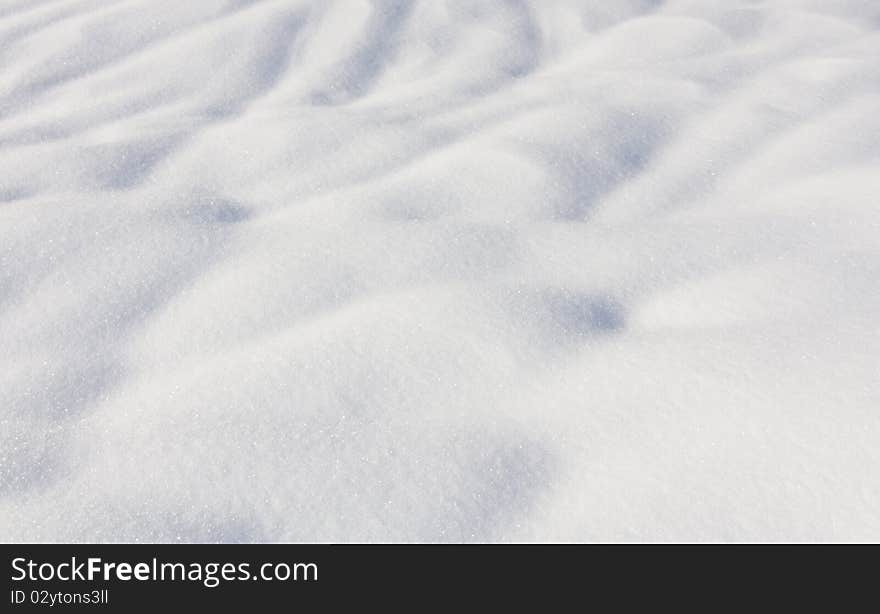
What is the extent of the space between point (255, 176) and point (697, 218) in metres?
0.70

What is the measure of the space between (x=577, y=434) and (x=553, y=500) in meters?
0.08

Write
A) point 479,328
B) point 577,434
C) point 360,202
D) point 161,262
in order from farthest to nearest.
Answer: point 360,202
point 161,262
point 479,328
point 577,434

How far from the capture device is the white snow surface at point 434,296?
26.9 inches

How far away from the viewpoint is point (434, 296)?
896 mm

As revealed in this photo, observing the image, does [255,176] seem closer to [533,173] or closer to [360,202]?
[360,202]

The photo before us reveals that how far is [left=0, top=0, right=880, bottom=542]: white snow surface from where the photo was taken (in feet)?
2.24

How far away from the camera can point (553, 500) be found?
27.2 inches
